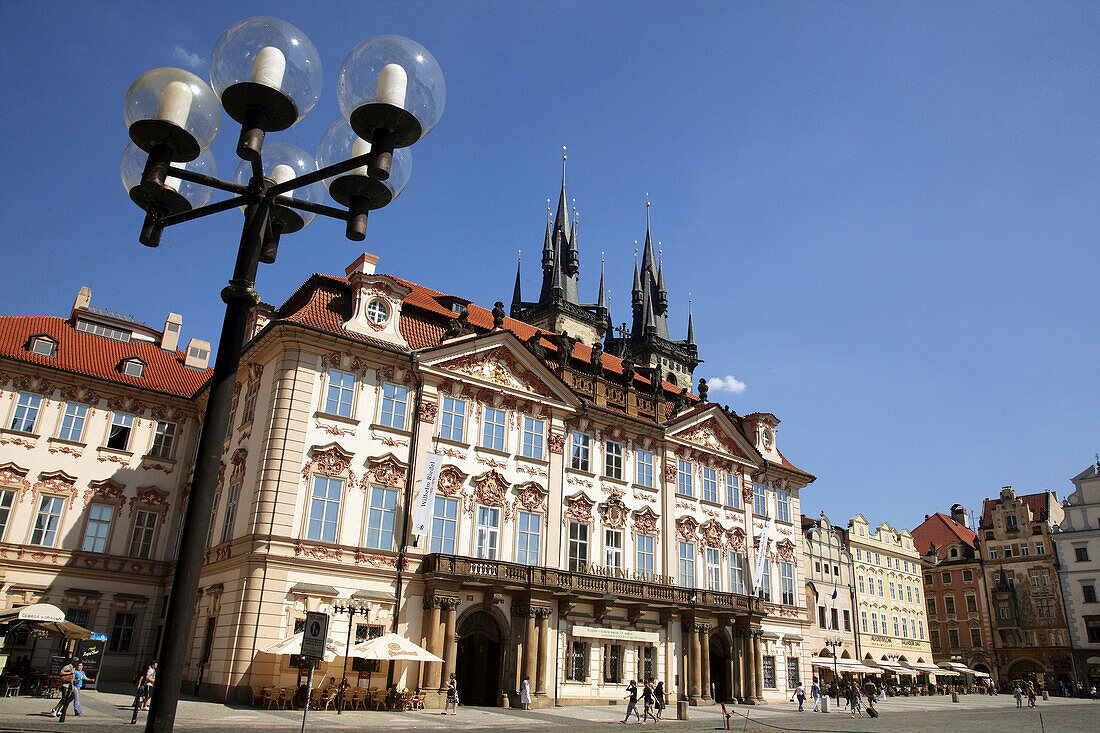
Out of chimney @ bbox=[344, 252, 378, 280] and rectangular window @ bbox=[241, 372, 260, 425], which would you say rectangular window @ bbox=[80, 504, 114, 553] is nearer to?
rectangular window @ bbox=[241, 372, 260, 425]

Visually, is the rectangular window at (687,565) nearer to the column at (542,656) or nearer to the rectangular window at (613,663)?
the rectangular window at (613,663)

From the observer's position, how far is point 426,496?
30859 millimetres

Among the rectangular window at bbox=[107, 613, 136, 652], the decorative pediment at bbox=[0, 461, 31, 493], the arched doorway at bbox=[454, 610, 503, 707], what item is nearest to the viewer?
the arched doorway at bbox=[454, 610, 503, 707]

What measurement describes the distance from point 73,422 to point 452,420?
1730cm

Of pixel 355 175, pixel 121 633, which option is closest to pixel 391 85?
pixel 355 175

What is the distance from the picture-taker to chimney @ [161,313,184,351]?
44562 mm

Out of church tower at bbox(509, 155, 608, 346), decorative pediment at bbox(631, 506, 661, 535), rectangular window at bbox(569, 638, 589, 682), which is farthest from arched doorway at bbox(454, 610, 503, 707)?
church tower at bbox(509, 155, 608, 346)

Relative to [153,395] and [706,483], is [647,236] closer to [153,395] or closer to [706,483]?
[706,483]

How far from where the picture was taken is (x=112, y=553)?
35094 mm

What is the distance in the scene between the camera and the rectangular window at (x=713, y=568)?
41094 millimetres

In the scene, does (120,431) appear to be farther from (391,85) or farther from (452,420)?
(391,85)

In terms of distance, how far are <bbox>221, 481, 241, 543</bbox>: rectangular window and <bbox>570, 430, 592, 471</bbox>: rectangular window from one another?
14.6 meters

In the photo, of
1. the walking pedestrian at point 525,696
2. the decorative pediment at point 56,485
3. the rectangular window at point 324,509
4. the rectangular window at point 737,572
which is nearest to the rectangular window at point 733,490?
the rectangular window at point 737,572

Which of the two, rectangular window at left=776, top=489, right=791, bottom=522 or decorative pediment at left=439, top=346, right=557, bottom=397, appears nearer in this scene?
decorative pediment at left=439, top=346, right=557, bottom=397
